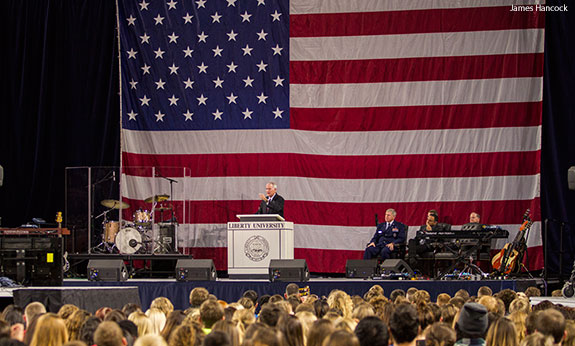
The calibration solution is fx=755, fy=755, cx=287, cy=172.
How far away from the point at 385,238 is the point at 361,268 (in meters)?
1.57

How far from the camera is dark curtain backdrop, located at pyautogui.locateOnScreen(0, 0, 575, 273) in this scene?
1681 centimetres

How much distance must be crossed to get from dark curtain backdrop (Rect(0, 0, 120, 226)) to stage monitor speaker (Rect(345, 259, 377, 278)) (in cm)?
625

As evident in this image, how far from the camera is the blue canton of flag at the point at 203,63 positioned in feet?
54.5

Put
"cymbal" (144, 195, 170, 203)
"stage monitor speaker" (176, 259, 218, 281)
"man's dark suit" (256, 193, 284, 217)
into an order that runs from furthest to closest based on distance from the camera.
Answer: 1. "cymbal" (144, 195, 170, 203)
2. "man's dark suit" (256, 193, 284, 217)
3. "stage monitor speaker" (176, 259, 218, 281)

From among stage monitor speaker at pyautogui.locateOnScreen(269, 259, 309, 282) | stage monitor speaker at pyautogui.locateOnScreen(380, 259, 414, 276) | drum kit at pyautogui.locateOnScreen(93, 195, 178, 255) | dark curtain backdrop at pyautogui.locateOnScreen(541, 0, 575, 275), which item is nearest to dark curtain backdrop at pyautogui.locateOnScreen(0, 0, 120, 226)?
drum kit at pyautogui.locateOnScreen(93, 195, 178, 255)

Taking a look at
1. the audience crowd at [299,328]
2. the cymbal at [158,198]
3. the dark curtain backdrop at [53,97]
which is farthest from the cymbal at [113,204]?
the audience crowd at [299,328]

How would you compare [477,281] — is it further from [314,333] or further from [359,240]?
[314,333]

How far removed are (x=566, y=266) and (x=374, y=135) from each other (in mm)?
4812

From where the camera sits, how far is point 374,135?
53.6 ft

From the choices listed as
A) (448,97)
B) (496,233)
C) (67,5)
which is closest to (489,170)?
(448,97)

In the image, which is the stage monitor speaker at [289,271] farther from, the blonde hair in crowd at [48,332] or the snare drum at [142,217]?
the blonde hair in crowd at [48,332]

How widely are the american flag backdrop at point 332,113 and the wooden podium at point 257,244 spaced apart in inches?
80.9

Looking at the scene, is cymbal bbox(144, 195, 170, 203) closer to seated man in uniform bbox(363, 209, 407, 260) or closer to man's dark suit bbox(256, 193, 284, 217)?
man's dark suit bbox(256, 193, 284, 217)

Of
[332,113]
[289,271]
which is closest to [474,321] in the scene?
[289,271]
